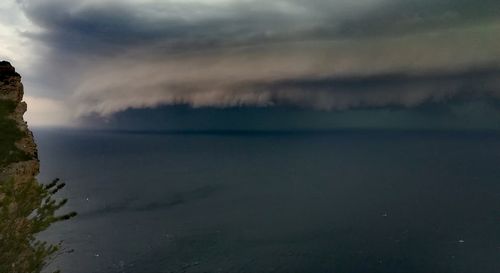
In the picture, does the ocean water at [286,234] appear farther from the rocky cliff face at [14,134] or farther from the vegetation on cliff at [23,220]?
the vegetation on cliff at [23,220]

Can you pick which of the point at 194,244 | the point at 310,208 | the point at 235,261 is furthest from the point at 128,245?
the point at 310,208

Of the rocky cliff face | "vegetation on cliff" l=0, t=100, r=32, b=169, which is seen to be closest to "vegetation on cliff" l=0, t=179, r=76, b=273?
the rocky cliff face

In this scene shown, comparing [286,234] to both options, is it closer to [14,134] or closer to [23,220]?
[14,134]

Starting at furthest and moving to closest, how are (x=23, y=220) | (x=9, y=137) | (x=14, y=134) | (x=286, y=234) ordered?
(x=286, y=234) → (x=14, y=134) → (x=9, y=137) → (x=23, y=220)

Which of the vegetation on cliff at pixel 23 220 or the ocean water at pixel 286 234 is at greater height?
the vegetation on cliff at pixel 23 220

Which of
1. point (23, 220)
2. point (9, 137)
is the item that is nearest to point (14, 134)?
point (9, 137)

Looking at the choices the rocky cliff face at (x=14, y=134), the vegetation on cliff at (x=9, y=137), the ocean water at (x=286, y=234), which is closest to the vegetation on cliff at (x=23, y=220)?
the rocky cliff face at (x=14, y=134)
